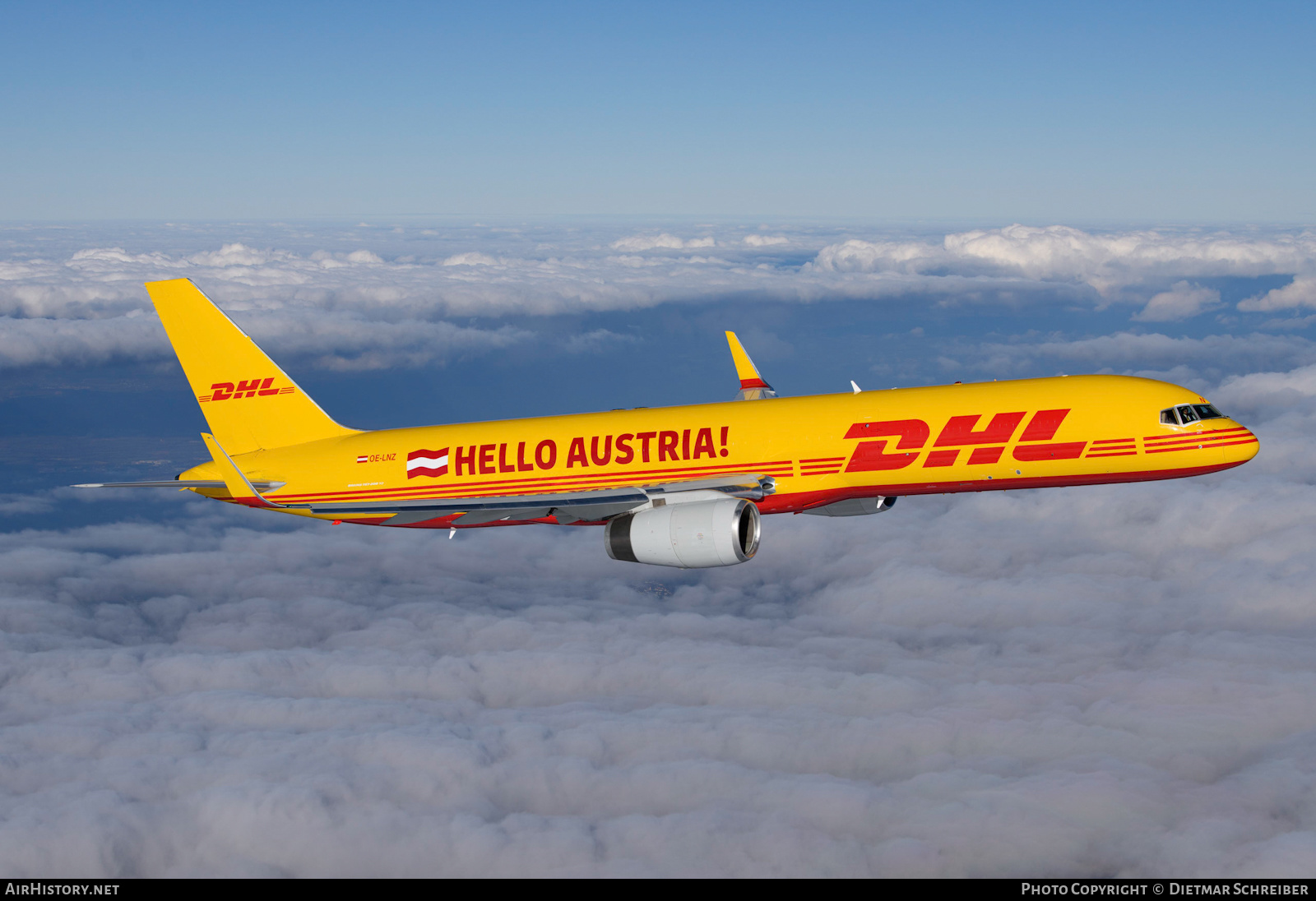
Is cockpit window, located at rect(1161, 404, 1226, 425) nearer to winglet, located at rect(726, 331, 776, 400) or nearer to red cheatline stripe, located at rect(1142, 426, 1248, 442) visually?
red cheatline stripe, located at rect(1142, 426, 1248, 442)

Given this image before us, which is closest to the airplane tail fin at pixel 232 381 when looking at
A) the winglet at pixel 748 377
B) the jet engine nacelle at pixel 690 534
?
the jet engine nacelle at pixel 690 534

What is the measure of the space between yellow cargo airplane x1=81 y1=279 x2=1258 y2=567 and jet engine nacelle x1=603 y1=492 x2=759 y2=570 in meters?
0.07

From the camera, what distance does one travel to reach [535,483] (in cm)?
4691

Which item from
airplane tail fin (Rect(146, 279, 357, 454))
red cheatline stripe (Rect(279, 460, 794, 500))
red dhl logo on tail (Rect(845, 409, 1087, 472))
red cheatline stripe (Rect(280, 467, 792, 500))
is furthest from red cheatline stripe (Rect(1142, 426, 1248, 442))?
airplane tail fin (Rect(146, 279, 357, 454))

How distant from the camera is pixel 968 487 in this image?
40156mm

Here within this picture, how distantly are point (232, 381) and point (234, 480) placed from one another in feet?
37.7

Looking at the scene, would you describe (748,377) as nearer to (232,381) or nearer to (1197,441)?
(1197,441)

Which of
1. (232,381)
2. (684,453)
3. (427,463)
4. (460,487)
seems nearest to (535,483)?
(460,487)

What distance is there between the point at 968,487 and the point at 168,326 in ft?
135

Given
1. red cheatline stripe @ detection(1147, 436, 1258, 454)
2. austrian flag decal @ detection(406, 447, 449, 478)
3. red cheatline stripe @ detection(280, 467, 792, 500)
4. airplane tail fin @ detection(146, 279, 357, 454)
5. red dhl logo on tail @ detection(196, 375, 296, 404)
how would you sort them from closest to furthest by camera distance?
red cheatline stripe @ detection(1147, 436, 1258, 454) < red cheatline stripe @ detection(280, 467, 792, 500) < austrian flag decal @ detection(406, 447, 449, 478) < airplane tail fin @ detection(146, 279, 357, 454) < red dhl logo on tail @ detection(196, 375, 296, 404)

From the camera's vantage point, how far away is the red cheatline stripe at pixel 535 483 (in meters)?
42.8

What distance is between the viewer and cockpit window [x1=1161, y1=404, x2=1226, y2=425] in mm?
38219
